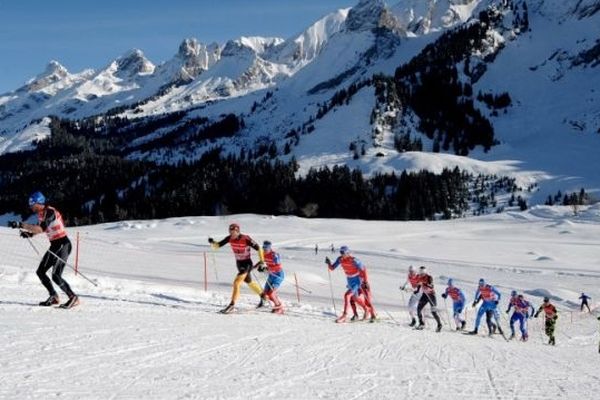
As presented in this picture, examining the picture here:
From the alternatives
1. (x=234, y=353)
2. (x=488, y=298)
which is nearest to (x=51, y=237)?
(x=234, y=353)

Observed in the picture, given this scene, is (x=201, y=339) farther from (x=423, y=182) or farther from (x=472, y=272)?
(x=423, y=182)

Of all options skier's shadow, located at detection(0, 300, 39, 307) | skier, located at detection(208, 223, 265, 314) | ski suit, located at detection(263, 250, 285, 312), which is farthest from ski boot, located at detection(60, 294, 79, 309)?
ski suit, located at detection(263, 250, 285, 312)

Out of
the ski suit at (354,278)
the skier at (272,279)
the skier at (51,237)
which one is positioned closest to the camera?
the skier at (51,237)

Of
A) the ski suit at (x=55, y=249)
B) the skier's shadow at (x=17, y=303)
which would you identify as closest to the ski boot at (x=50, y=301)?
the skier's shadow at (x=17, y=303)

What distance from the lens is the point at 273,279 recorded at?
1778 centimetres

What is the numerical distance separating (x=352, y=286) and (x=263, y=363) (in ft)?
31.6

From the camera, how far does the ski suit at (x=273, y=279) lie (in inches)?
680

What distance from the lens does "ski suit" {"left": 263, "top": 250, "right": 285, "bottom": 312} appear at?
56.7 ft

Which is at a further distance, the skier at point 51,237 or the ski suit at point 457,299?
the ski suit at point 457,299

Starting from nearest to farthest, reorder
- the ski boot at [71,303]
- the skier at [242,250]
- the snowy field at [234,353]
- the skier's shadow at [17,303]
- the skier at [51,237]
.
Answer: the snowy field at [234,353] < the skier at [51,237] < the ski boot at [71,303] < the skier's shadow at [17,303] < the skier at [242,250]

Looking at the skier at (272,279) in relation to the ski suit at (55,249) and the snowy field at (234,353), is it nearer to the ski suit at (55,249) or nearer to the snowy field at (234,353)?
the snowy field at (234,353)

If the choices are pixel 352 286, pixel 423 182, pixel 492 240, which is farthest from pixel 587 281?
pixel 423 182

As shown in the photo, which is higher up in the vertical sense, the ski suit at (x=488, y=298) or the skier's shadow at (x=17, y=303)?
the skier's shadow at (x=17, y=303)

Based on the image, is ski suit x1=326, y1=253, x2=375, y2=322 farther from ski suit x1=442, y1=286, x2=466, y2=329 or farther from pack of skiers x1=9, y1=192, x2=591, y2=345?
ski suit x1=442, y1=286, x2=466, y2=329
